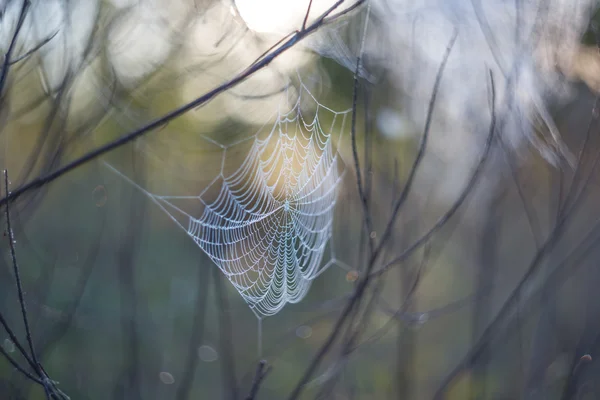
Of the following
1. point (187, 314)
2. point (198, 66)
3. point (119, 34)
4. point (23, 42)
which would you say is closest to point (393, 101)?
point (198, 66)

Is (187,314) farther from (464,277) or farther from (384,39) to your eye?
(384,39)

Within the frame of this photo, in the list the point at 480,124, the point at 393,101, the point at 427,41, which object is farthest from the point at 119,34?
the point at 393,101

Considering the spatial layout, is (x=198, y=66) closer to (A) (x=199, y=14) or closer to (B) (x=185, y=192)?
(A) (x=199, y=14)

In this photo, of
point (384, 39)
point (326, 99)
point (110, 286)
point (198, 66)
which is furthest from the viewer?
point (110, 286)

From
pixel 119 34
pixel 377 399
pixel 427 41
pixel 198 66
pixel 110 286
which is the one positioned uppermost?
pixel 119 34

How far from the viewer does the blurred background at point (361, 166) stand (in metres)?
1.69

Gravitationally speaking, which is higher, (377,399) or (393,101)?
(393,101)

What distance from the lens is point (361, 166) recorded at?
3.52 metres

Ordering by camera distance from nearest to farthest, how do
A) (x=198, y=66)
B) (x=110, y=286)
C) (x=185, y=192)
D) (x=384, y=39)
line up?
(x=198, y=66) < (x=384, y=39) < (x=110, y=286) < (x=185, y=192)

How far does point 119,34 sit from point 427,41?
55.9 inches

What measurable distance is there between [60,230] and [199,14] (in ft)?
18.0

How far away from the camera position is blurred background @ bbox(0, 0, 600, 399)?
1687 mm

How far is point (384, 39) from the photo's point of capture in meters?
2.59

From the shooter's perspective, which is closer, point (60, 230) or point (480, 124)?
point (480, 124)
